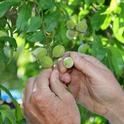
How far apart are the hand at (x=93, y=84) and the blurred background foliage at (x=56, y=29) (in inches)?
2.7

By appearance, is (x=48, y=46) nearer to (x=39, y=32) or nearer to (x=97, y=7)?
(x=39, y=32)

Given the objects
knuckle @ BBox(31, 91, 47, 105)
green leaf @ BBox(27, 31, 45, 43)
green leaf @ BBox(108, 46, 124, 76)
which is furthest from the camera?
green leaf @ BBox(108, 46, 124, 76)

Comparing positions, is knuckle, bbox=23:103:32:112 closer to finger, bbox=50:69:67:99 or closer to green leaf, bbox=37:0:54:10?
finger, bbox=50:69:67:99

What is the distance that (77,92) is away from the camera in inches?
59.3

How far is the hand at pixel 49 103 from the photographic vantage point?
1.34 metres

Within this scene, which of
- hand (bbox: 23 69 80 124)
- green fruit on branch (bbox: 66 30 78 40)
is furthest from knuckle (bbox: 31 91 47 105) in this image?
green fruit on branch (bbox: 66 30 78 40)

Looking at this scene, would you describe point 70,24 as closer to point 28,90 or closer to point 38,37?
point 38,37

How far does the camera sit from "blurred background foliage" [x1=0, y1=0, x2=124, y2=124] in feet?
4.70

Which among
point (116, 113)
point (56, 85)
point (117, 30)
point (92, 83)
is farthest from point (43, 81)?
point (117, 30)

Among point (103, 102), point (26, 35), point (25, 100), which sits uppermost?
point (26, 35)

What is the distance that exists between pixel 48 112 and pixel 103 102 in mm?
203

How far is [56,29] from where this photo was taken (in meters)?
1.49

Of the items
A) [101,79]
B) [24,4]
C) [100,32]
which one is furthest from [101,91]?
A: [100,32]

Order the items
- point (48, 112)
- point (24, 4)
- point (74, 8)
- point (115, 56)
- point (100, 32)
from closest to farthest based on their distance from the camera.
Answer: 1. point (48, 112)
2. point (24, 4)
3. point (115, 56)
4. point (74, 8)
5. point (100, 32)
